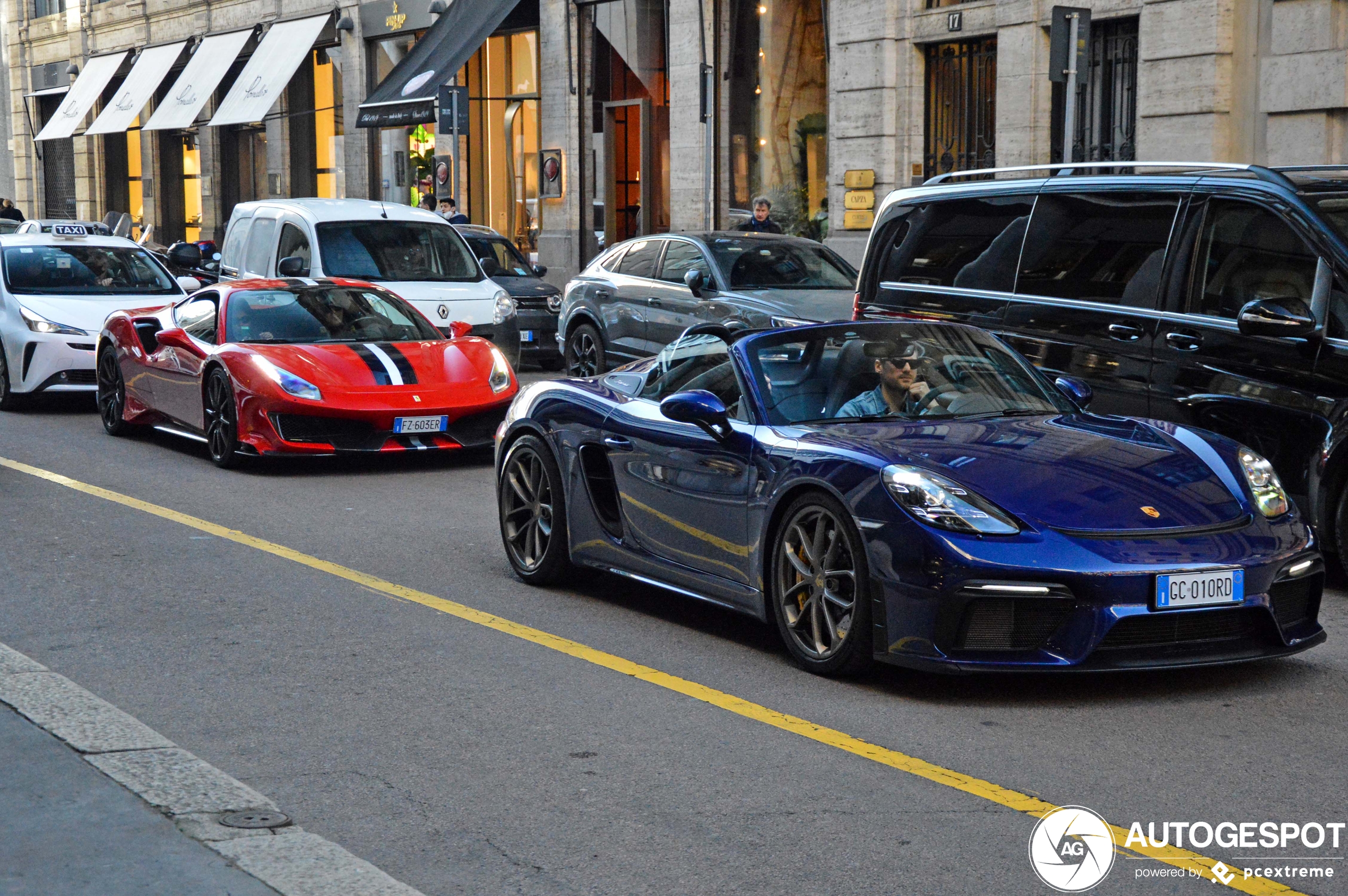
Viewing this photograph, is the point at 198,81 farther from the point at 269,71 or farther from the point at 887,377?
the point at 887,377

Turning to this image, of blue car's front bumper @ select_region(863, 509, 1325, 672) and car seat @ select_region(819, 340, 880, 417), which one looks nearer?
blue car's front bumper @ select_region(863, 509, 1325, 672)

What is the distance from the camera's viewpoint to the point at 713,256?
1596 centimetres

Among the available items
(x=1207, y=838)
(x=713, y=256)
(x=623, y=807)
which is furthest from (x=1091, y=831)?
(x=713, y=256)

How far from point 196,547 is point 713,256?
307 inches

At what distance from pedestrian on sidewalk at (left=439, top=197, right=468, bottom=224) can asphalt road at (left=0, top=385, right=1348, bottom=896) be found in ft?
51.5

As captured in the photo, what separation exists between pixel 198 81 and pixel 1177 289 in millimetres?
33676

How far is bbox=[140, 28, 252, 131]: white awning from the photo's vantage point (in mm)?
38281

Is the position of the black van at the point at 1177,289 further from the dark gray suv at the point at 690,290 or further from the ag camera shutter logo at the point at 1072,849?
the dark gray suv at the point at 690,290

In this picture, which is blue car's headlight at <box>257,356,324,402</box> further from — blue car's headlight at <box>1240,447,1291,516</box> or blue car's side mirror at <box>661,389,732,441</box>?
blue car's headlight at <box>1240,447,1291,516</box>

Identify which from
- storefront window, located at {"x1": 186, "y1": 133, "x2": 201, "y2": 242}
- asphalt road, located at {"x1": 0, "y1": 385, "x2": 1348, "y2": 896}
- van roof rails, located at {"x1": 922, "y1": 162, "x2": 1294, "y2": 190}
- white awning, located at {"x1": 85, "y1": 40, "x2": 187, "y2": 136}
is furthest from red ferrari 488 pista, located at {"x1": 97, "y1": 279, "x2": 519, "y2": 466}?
storefront window, located at {"x1": 186, "y1": 133, "x2": 201, "y2": 242}

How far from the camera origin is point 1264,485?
632cm

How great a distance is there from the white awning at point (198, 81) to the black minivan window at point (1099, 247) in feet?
103

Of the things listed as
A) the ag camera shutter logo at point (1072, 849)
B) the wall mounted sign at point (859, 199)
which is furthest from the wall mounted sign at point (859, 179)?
the ag camera shutter logo at point (1072, 849)

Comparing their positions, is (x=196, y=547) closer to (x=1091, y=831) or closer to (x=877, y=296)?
(x=877, y=296)
